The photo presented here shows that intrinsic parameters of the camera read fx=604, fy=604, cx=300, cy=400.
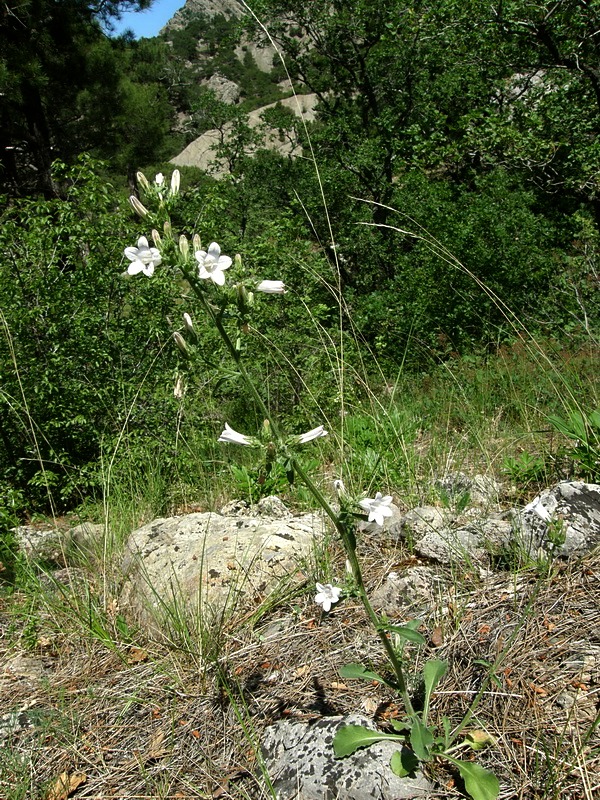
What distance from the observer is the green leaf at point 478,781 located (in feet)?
4.99

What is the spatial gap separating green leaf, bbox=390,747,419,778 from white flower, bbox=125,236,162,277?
5.02 ft

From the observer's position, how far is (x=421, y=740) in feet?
5.17

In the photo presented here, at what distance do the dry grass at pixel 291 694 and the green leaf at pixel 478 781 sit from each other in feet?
0.26

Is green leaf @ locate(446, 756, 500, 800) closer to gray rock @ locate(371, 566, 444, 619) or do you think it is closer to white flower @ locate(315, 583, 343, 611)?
white flower @ locate(315, 583, 343, 611)

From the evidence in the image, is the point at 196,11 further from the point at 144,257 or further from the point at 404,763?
the point at 404,763

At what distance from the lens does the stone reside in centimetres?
258

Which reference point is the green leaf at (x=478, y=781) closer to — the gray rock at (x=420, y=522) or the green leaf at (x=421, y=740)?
the green leaf at (x=421, y=740)

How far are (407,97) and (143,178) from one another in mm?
9513

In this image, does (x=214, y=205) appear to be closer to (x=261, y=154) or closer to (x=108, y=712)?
(x=108, y=712)

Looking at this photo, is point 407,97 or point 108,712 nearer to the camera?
point 108,712

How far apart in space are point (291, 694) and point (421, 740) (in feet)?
2.14

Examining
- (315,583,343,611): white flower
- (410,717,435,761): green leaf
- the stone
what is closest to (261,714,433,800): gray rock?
(410,717,435,761): green leaf

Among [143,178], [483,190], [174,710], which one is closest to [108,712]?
[174,710]

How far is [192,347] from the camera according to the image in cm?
183
